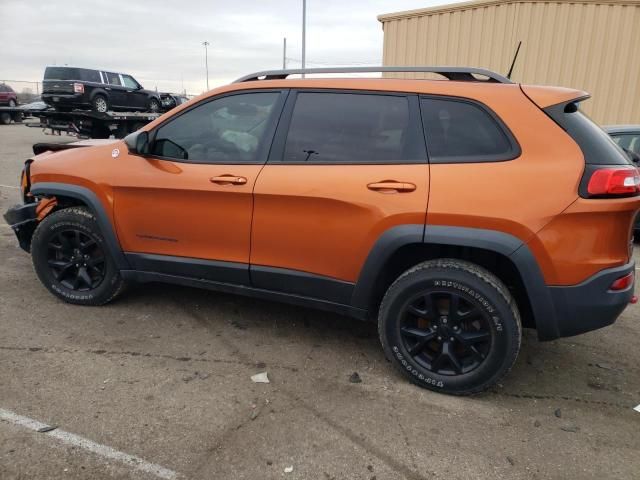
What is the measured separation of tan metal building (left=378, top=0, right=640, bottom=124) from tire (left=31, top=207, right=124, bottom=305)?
30.9ft

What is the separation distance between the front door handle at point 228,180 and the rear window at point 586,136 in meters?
1.79

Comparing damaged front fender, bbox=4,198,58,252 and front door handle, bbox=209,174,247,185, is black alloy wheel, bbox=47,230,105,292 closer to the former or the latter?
damaged front fender, bbox=4,198,58,252

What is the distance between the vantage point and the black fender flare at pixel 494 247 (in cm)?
265

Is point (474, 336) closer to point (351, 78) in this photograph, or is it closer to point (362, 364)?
point (362, 364)

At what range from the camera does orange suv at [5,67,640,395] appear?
2.63 m

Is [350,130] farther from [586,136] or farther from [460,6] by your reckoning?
[460,6]

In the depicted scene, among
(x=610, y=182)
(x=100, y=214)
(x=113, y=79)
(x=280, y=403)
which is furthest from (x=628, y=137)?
(x=113, y=79)

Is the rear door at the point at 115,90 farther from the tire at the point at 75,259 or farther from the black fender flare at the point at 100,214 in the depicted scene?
the black fender flare at the point at 100,214

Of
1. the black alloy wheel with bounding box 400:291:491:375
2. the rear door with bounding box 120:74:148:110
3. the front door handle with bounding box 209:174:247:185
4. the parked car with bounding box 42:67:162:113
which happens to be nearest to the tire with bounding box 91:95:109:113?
the parked car with bounding box 42:67:162:113

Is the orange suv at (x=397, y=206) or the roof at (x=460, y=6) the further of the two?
the roof at (x=460, y=6)

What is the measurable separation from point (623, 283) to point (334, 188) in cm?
162

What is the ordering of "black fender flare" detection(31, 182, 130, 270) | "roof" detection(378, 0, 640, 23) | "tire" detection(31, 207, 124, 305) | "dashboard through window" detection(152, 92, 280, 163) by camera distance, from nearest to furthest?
"dashboard through window" detection(152, 92, 280, 163), "black fender flare" detection(31, 182, 130, 270), "tire" detection(31, 207, 124, 305), "roof" detection(378, 0, 640, 23)

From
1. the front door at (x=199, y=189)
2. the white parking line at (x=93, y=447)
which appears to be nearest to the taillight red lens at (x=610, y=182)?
the front door at (x=199, y=189)

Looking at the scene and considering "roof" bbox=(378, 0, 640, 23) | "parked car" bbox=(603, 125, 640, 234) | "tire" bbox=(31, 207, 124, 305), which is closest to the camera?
"tire" bbox=(31, 207, 124, 305)
